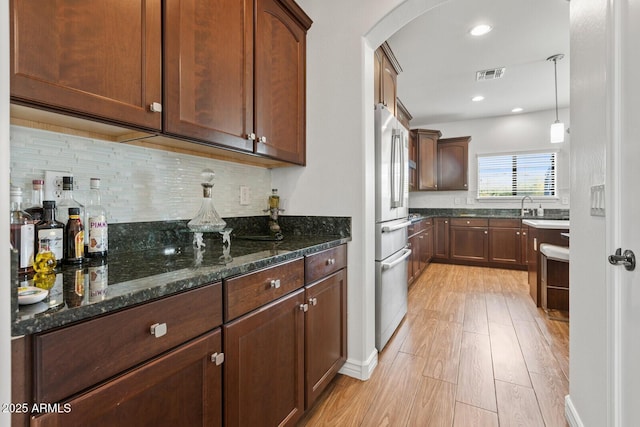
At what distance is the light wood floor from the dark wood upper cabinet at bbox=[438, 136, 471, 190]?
109 inches

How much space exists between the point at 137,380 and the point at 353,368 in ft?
4.77

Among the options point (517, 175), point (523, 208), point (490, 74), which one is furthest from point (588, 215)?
point (517, 175)

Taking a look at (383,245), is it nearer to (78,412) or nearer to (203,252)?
(203,252)

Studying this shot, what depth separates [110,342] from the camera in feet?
2.17

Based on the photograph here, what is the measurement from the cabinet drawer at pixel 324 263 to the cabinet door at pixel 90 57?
896 mm

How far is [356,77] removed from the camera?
182cm

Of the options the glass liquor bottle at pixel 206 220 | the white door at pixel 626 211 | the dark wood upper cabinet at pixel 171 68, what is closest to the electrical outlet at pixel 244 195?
the dark wood upper cabinet at pixel 171 68

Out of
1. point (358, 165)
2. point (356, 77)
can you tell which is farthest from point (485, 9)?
point (358, 165)

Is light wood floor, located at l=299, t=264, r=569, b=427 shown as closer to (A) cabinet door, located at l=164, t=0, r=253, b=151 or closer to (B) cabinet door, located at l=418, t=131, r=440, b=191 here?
(A) cabinet door, located at l=164, t=0, r=253, b=151

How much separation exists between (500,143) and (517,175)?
25.7 inches

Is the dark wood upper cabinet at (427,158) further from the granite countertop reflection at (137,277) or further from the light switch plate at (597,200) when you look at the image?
the granite countertop reflection at (137,277)

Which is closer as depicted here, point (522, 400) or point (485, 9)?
point (522, 400)

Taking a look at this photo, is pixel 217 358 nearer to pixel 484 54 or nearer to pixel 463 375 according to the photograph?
pixel 463 375

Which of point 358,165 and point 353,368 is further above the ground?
point 358,165
